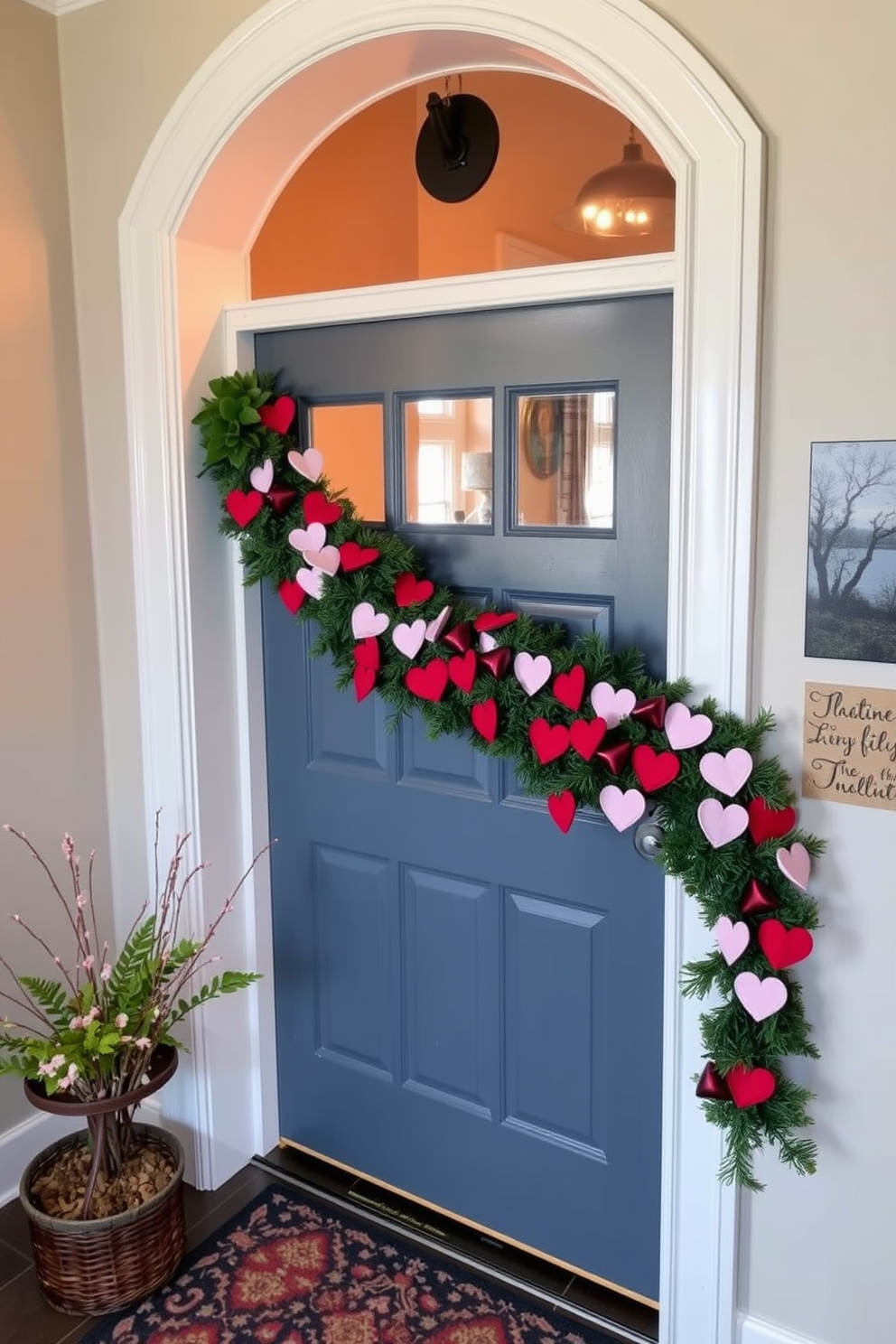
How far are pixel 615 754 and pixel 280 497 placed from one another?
791 mm

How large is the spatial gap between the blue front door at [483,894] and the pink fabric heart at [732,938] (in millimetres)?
255

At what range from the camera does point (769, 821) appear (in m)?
1.49

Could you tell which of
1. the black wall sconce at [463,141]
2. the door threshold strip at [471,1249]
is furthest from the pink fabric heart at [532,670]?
the door threshold strip at [471,1249]

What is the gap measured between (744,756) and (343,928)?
1013 mm

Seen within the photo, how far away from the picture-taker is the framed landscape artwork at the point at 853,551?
1421mm

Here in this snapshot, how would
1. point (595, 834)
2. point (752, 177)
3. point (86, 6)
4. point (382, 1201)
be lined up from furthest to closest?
1. point (382, 1201)
2. point (86, 6)
3. point (595, 834)
4. point (752, 177)

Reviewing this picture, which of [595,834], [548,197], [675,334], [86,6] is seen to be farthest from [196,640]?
[548,197]

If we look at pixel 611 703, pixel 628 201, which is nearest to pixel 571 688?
pixel 611 703

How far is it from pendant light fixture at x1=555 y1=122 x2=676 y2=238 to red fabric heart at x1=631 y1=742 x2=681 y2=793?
1.54 meters

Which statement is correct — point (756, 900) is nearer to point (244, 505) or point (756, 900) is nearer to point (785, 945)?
point (785, 945)

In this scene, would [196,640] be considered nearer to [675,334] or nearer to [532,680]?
[532,680]

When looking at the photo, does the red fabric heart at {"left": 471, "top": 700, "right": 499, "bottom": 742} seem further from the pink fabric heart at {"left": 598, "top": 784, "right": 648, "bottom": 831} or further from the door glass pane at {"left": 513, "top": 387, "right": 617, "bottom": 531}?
the door glass pane at {"left": 513, "top": 387, "right": 617, "bottom": 531}

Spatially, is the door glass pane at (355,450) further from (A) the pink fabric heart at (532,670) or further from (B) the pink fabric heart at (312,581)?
(A) the pink fabric heart at (532,670)

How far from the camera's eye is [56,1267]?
6.18ft
